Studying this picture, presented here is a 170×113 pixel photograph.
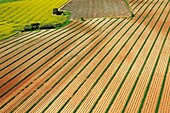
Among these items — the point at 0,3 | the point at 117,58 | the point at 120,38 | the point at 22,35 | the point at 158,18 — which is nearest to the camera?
the point at 117,58

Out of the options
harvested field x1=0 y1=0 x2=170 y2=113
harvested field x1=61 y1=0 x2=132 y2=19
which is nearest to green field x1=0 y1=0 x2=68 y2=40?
harvested field x1=61 y1=0 x2=132 y2=19

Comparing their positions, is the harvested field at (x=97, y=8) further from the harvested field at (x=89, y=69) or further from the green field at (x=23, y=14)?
the harvested field at (x=89, y=69)

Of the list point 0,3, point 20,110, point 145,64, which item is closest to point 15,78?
point 20,110

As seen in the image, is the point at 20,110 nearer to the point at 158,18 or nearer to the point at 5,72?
the point at 5,72

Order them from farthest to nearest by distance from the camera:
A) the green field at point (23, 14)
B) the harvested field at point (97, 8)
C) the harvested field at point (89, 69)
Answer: the harvested field at point (97, 8)
the green field at point (23, 14)
the harvested field at point (89, 69)

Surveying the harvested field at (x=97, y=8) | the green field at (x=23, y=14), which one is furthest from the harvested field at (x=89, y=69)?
the harvested field at (x=97, y=8)

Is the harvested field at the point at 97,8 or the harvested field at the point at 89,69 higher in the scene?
the harvested field at the point at 89,69

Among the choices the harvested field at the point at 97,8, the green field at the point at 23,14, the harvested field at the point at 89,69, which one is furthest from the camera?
the harvested field at the point at 97,8
